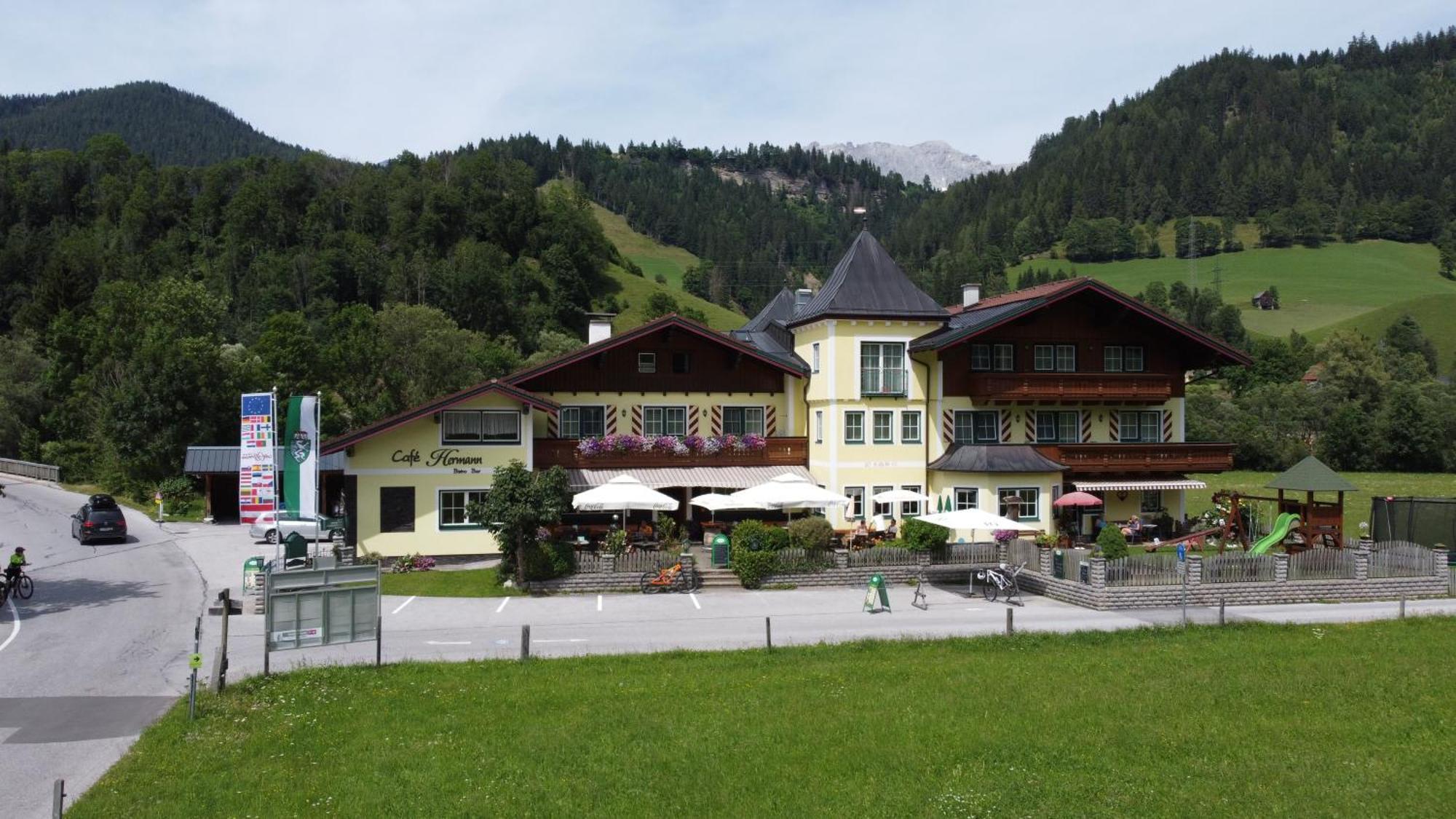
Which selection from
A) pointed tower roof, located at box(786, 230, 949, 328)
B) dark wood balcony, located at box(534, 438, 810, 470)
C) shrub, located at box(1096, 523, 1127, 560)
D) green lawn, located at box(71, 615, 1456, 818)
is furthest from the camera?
pointed tower roof, located at box(786, 230, 949, 328)

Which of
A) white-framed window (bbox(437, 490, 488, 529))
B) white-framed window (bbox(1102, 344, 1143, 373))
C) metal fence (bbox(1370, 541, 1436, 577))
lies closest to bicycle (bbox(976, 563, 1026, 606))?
metal fence (bbox(1370, 541, 1436, 577))

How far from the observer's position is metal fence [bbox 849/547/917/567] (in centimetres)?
3012

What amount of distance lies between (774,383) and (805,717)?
2383 centimetres

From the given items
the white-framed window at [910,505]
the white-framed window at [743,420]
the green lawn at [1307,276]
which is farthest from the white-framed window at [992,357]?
the green lawn at [1307,276]

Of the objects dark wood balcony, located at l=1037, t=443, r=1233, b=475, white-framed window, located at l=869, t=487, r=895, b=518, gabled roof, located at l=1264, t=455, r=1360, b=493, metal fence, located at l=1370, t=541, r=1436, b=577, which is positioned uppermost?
dark wood balcony, located at l=1037, t=443, r=1233, b=475

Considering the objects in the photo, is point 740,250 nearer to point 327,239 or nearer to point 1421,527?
point 327,239

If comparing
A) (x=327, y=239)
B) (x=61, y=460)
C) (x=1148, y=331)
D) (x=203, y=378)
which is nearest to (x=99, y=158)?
(x=327, y=239)

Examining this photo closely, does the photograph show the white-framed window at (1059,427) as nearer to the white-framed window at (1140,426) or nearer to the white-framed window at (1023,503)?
the white-framed window at (1140,426)

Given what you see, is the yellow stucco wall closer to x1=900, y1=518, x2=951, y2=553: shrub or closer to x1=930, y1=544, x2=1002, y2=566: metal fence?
x1=900, y1=518, x2=951, y2=553: shrub

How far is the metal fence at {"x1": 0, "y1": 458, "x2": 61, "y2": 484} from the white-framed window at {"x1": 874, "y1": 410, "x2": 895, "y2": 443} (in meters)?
51.4

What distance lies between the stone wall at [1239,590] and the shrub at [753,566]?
7.25 metres

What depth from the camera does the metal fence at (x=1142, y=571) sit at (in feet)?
88.4

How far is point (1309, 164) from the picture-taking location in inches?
7392

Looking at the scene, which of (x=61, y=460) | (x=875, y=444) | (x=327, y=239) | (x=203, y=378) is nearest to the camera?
(x=875, y=444)
